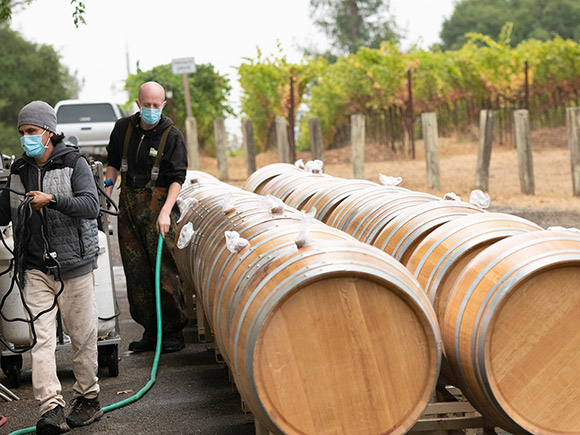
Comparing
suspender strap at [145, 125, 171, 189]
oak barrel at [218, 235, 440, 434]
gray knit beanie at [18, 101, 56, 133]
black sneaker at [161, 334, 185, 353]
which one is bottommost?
black sneaker at [161, 334, 185, 353]

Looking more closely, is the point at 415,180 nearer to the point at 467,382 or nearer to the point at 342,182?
the point at 342,182

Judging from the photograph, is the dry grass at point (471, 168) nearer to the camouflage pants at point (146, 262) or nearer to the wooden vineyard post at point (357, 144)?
the wooden vineyard post at point (357, 144)

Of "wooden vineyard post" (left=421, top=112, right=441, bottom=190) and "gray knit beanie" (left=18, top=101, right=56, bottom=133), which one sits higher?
"gray knit beanie" (left=18, top=101, right=56, bottom=133)

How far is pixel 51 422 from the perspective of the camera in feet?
17.7

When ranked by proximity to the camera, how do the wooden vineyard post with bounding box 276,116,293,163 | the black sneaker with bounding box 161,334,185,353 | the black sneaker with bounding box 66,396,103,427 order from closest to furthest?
the black sneaker with bounding box 66,396,103,427, the black sneaker with bounding box 161,334,185,353, the wooden vineyard post with bounding box 276,116,293,163

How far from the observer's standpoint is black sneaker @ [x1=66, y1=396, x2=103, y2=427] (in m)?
5.75

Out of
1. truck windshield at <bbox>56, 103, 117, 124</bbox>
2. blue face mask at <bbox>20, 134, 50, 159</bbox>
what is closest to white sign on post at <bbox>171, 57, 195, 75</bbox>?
truck windshield at <bbox>56, 103, 117, 124</bbox>

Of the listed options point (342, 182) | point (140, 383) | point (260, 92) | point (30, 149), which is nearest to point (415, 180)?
point (260, 92)

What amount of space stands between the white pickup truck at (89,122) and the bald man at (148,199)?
1573 centimetres

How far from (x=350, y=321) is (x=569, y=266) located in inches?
41.7

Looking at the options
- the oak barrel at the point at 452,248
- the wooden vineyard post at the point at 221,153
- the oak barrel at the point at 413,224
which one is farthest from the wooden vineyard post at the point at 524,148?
the oak barrel at the point at 452,248

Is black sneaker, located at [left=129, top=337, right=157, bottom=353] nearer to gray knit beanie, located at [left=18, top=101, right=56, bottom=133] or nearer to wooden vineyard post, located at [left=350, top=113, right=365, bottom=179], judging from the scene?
gray knit beanie, located at [left=18, top=101, right=56, bottom=133]

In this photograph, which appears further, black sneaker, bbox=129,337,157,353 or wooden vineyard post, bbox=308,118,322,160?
wooden vineyard post, bbox=308,118,322,160

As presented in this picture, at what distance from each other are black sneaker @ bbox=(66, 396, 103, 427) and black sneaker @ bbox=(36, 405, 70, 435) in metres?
0.23
